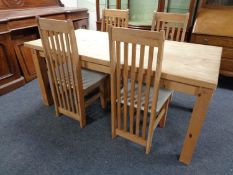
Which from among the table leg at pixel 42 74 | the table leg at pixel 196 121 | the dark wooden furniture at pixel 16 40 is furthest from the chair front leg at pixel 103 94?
the dark wooden furniture at pixel 16 40

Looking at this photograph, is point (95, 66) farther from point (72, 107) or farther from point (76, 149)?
point (76, 149)

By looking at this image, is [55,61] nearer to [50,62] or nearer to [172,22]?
[50,62]


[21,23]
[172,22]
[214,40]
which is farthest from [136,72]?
[21,23]

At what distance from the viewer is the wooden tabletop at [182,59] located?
1.09m

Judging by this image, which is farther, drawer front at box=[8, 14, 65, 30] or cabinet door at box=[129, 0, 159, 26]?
cabinet door at box=[129, 0, 159, 26]

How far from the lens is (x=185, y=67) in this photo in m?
1.20

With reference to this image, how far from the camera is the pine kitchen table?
43.0 inches

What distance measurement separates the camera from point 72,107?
169 cm

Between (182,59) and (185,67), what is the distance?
153 mm

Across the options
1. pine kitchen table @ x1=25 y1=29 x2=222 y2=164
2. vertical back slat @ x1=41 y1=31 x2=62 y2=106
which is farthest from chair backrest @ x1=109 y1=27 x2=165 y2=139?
vertical back slat @ x1=41 y1=31 x2=62 y2=106

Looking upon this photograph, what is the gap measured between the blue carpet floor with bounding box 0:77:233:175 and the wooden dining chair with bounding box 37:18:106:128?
20 centimetres

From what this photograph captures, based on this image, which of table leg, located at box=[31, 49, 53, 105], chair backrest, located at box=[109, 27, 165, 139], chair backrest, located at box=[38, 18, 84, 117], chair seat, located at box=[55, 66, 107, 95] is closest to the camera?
chair backrest, located at box=[109, 27, 165, 139]

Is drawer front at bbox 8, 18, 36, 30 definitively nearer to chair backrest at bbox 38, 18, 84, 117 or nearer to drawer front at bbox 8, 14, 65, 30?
drawer front at bbox 8, 14, 65, 30

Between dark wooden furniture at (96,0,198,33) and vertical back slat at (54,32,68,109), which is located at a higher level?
dark wooden furniture at (96,0,198,33)
